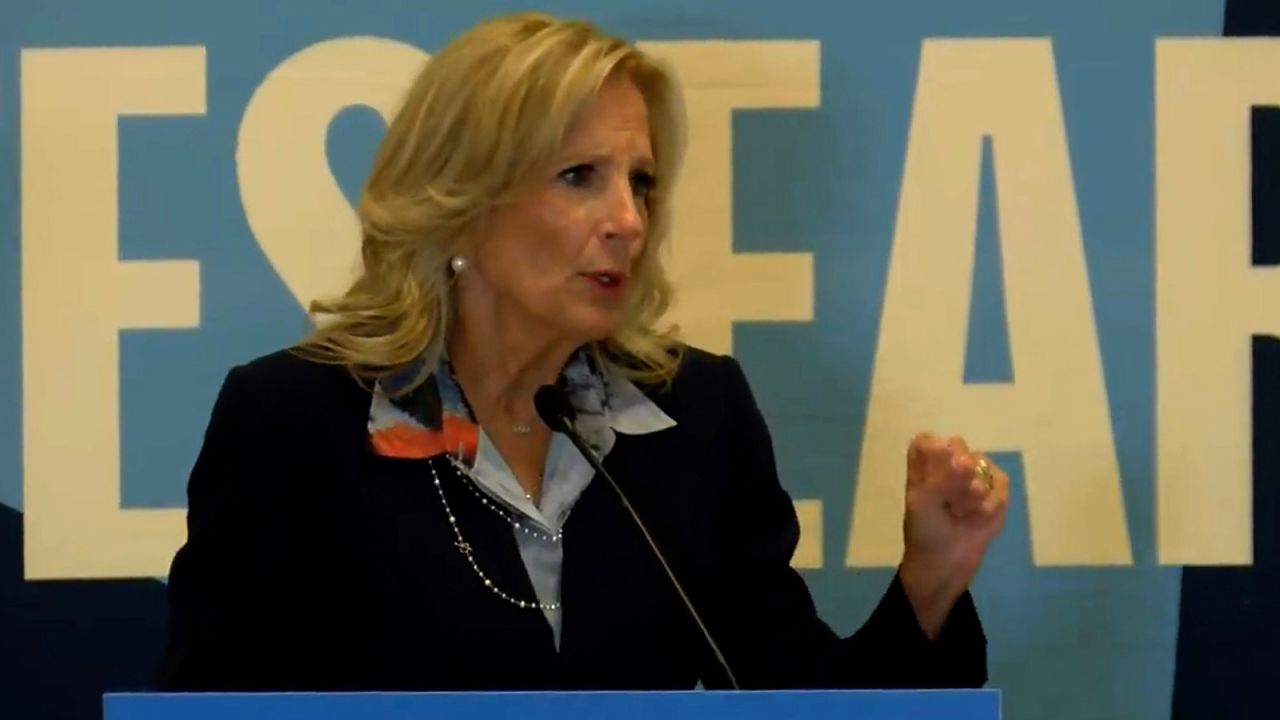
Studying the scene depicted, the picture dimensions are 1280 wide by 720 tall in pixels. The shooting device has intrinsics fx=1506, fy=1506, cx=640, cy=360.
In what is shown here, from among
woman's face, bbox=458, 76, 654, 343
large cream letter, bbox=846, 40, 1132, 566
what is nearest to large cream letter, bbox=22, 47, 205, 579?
woman's face, bbox=458, 76, 654, 343

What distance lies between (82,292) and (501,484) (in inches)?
26.2

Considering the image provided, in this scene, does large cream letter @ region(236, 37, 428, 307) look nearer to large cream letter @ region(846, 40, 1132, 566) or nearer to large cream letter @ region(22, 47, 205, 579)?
large cream letter @ region(22, 47, 205, 579)

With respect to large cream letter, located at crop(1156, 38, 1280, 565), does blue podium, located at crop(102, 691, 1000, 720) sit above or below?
below

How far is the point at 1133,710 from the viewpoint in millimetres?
1718

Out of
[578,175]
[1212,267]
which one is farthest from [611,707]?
[1212,267]

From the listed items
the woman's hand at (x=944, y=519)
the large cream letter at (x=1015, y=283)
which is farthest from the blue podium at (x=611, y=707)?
the large cream letter at (x=1015, y=283)

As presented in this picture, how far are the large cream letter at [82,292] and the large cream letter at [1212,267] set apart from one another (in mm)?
1106

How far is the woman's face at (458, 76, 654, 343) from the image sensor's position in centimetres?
135

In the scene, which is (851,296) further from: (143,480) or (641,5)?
(143,480)

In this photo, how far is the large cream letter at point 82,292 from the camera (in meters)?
1.72

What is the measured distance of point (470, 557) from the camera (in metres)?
1.31

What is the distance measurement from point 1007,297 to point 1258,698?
54cm

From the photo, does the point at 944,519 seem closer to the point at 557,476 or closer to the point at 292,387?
the point at 557,476

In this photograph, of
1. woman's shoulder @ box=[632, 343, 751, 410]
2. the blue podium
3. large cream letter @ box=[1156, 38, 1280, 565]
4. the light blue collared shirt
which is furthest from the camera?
large cream letter @ box=[1156, 38, 1280, 565]
